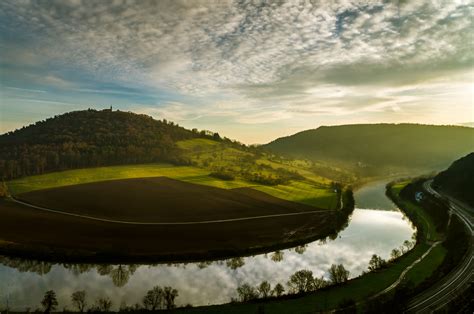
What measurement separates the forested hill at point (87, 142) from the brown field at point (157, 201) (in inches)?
965

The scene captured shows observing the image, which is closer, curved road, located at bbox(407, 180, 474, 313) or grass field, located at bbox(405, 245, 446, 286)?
curved road, located at bbox(407, 180, 474, 313)

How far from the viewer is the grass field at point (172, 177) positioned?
97.9 m

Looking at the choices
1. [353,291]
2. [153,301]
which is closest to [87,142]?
[153,301]

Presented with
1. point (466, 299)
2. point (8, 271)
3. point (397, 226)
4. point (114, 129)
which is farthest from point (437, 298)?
point (114, 129)

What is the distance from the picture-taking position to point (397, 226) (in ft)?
272

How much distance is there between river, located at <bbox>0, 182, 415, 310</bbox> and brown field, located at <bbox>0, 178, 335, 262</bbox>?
92.4 inches

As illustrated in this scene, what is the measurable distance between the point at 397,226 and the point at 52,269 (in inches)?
2664

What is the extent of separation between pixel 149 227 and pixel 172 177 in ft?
153

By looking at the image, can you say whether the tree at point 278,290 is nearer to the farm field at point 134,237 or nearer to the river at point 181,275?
the river at point 181,275

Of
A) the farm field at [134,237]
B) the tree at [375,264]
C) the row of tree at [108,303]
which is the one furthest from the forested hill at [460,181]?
the row of tree at [108,303]

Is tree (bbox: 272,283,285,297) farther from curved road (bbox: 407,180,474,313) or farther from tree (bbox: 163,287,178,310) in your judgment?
curved road (bbox: 407,180,474,313)

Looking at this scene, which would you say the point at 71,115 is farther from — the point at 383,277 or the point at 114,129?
the point at 383,277

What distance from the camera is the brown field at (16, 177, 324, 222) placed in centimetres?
7744

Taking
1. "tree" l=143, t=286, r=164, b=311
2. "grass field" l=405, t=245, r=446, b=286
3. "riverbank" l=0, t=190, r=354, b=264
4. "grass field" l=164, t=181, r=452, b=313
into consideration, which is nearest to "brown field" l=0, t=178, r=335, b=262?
"riverbank" l=0, t=190, r=354, b=264
